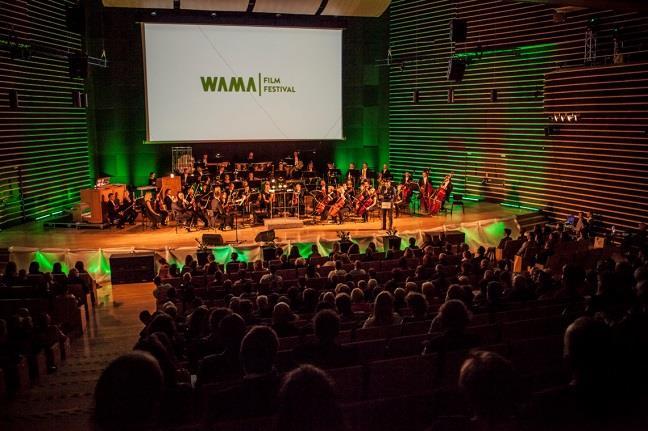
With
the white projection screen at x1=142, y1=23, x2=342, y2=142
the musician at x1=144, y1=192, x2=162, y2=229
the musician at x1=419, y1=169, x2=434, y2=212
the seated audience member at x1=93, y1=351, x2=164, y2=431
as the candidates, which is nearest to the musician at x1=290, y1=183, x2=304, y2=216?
the musician at x1=419, y1=169, x2=434, y2=212

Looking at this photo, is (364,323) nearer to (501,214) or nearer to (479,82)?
(501,214)

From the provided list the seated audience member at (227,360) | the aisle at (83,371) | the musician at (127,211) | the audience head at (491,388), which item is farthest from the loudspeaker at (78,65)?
the audience head at (491,388)

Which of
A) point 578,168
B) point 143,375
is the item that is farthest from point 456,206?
point 143,375

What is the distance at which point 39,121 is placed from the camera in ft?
49.2

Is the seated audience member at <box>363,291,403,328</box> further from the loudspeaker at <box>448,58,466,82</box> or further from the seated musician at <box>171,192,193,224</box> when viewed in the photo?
the loudspeaker at <box>448,58,466,82</box>

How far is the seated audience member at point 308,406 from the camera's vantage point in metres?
1.71

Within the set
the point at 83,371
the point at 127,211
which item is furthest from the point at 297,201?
the point at 83,371

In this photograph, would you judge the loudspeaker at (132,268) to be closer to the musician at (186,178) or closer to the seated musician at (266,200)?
the seated musician at (266,200)

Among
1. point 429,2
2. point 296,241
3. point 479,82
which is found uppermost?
point 429,2

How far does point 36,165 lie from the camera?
48.8 ft

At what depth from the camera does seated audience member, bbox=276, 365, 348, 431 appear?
5.62 ft

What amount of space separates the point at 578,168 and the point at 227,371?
12.6 metres


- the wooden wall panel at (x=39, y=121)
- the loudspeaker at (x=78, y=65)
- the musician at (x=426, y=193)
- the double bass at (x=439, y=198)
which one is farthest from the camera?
the musician at (x=426, y=193)

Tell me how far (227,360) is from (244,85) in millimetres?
15276
